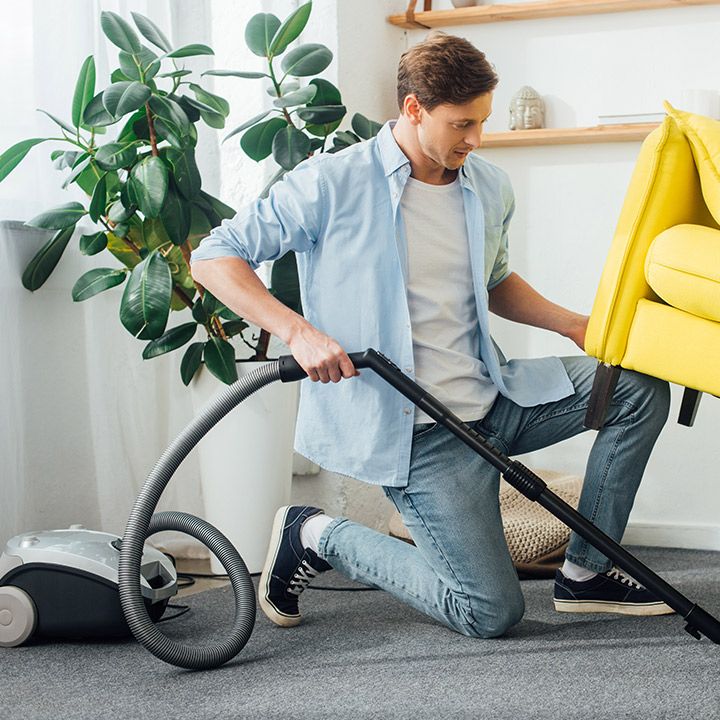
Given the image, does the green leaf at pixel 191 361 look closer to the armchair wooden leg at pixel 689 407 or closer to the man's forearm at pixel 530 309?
the man's forearm at pixel 530 309

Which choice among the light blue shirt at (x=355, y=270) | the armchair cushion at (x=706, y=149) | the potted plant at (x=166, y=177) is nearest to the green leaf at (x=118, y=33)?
the potted plant at (x=166, y=177)

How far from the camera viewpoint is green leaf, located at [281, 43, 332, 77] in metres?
2.36

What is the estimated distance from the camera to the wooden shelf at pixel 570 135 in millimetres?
2723

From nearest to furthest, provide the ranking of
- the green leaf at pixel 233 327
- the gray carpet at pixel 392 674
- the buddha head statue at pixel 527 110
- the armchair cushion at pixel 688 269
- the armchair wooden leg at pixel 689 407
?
the gray carpet at pixel 392 674
the armchair cushion at pixel 688 269
the armchair wooden leg at pixel 689 407
the green leaf at pixel 233 327
the buddha head statue at pixel 527 110

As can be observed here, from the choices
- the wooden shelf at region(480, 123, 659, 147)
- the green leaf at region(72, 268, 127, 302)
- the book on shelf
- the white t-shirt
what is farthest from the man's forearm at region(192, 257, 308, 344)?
the book on shelf

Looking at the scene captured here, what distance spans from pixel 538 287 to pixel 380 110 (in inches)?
24.4

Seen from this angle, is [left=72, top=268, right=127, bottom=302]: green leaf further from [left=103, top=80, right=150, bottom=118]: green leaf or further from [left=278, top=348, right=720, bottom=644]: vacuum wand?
[left=278, top=348, right=720, bottom=644]: vacuum wand

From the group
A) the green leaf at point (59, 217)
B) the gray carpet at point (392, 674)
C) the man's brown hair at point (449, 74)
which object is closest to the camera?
the gray carpet at point (392, 674)

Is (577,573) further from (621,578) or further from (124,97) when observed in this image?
(124,97)

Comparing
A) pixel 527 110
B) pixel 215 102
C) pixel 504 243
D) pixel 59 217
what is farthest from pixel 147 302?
pixel 527 110

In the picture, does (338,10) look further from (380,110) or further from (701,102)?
(701,102)

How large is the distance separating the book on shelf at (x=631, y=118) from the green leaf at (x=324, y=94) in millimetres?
746

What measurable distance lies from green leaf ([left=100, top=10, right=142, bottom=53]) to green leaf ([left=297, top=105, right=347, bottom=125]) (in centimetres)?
37

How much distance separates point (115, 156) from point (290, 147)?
363mm
